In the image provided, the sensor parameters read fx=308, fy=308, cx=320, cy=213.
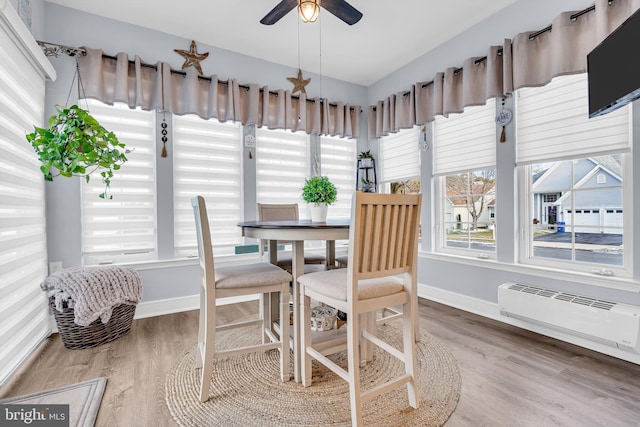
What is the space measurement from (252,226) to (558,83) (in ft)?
8.25

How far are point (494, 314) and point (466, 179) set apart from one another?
51.6 inches

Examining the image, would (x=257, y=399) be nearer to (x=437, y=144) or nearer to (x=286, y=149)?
(x=286, y=149)

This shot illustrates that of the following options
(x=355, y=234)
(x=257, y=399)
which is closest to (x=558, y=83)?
(x=355, y=234)

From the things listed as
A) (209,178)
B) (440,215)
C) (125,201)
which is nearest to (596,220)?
(440,215)

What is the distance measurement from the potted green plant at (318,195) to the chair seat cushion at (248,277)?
1.85ft

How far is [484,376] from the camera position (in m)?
1.81

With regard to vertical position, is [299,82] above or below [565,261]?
above

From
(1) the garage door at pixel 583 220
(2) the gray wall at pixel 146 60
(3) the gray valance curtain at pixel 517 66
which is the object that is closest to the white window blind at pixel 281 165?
(2) the gray wall at pixel 146 60

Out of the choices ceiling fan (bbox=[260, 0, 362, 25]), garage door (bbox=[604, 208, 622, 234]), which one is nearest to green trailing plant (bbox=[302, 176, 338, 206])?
ceiling fan (bbox=[260, 0, 362, 25])

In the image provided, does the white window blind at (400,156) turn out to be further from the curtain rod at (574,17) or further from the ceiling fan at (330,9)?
the ceiling fan at (330,9)

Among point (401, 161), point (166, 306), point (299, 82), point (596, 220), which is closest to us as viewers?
point (596, 220)

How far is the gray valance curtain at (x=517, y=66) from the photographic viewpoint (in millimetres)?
1990

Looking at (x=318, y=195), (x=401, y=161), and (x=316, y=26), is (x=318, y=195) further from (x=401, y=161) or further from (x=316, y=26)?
(x=401, y=161)

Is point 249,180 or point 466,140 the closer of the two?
point 466,140
